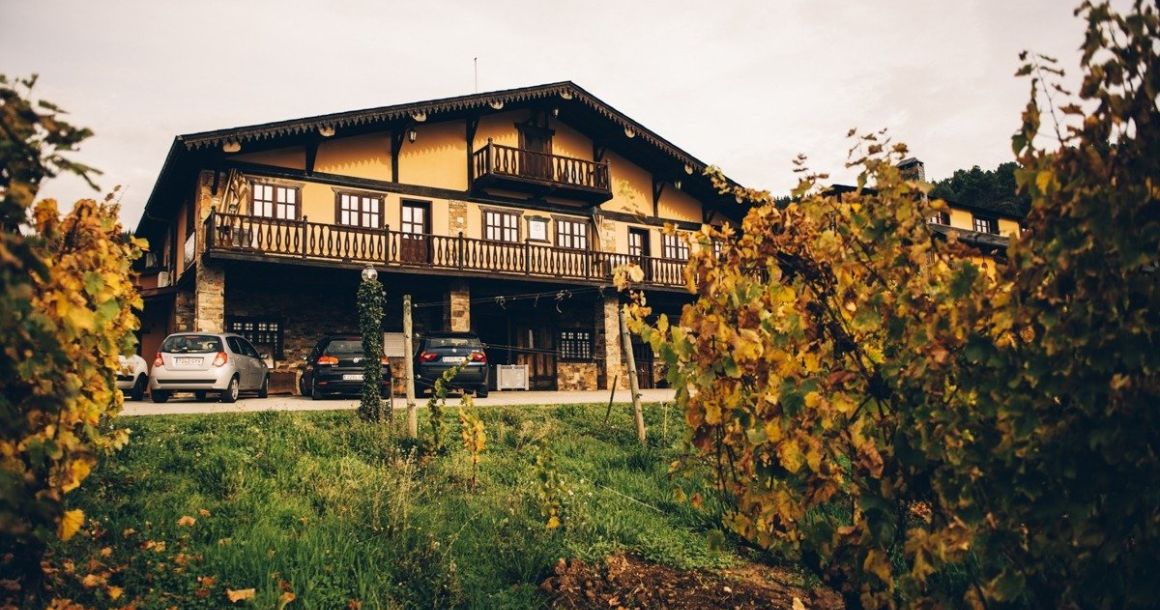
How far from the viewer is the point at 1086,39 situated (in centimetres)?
204

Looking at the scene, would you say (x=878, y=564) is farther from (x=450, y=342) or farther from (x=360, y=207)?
(x=360, y=207)

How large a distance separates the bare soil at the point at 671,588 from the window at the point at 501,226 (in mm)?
A: 15178

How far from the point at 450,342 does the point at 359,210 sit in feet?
18.2

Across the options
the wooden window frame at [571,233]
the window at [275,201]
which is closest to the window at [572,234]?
the wooden window frame at [571,233]

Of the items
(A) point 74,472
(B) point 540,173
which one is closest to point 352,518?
(A) point 74,472

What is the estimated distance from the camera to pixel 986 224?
29469mm

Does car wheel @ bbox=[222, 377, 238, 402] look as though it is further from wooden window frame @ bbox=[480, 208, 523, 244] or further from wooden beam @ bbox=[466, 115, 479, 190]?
wooden beam @ bbox=[466, 115, 479, 190]

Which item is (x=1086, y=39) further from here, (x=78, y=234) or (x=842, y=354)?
(x=78, y=234)

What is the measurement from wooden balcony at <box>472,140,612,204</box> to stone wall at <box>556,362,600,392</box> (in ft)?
16.9

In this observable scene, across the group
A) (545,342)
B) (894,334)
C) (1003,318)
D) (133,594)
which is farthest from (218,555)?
(545,342)

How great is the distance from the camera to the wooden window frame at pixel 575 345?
22.2 m

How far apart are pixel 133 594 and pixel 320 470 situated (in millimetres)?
2663

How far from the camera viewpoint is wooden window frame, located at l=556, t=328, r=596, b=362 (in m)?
22.2

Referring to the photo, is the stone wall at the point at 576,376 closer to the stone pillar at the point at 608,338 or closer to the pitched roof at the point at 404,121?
the stone pillar at the point at 608,338
